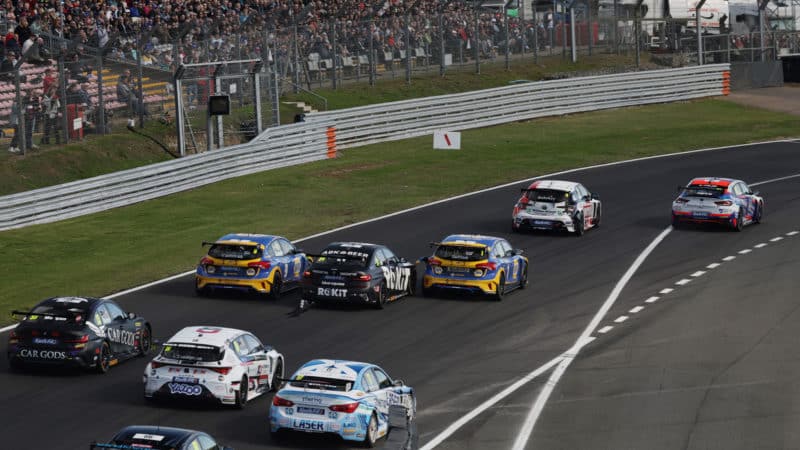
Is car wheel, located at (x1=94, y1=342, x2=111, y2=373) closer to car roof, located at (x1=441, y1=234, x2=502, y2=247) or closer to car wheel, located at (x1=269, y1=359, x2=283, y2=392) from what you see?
car wheel, located at (x1=269, y1=359, x2=283, y2=392)

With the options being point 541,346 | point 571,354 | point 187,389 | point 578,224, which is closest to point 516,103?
point 578,224

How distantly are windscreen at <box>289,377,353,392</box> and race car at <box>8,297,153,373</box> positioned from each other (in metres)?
5.32

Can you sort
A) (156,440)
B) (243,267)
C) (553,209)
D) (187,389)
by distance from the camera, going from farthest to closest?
(553,209) → (243,267) → (187,389) → (156,440)

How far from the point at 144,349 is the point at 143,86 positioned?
24.0 meters

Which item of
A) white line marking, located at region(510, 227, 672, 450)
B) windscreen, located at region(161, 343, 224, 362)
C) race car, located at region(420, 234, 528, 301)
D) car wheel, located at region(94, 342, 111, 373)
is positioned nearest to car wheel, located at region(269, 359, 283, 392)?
windscreen, located at region(161, 343, 224, 362)

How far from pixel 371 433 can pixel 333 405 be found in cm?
76

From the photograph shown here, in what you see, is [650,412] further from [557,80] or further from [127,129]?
[557,80]

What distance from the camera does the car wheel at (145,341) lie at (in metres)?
25.1

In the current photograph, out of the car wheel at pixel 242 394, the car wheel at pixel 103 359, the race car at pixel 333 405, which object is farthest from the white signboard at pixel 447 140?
the race car at pixel 333 405

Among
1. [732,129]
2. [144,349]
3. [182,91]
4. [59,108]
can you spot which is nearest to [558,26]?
[732,129]

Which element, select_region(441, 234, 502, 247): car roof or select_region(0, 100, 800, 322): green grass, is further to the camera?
select_region(0, 100, 800, 322): green grass

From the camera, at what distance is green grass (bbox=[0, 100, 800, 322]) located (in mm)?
34312

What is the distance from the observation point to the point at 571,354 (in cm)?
2612

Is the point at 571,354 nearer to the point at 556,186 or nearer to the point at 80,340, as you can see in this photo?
the point at 80,340
